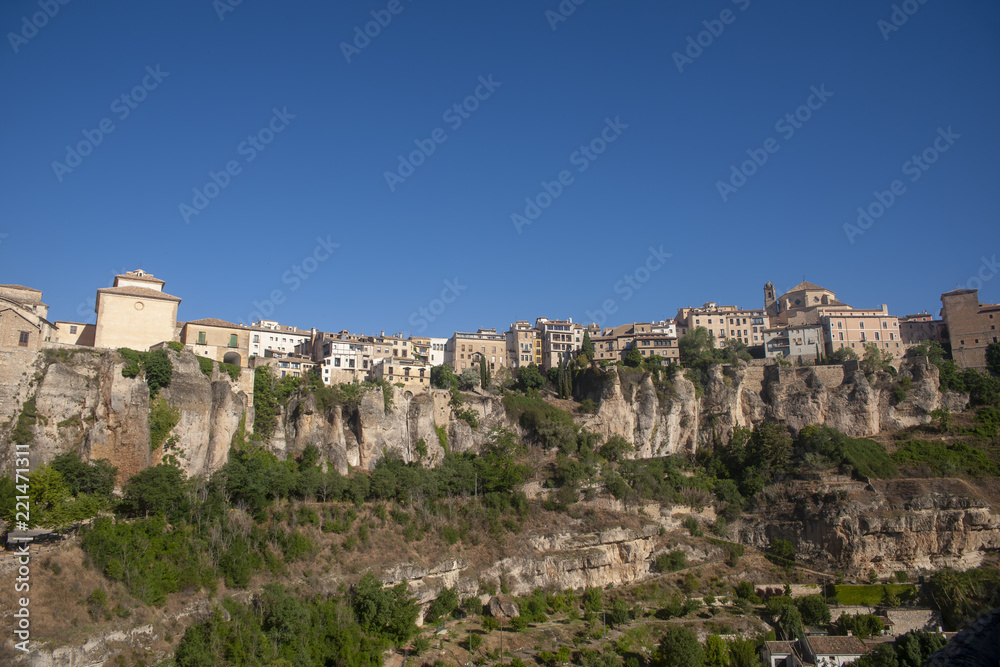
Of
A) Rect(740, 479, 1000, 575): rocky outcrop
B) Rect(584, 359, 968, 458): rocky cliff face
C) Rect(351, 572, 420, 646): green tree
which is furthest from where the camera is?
Rect(584, 359, 968, 458): rocky cliff face

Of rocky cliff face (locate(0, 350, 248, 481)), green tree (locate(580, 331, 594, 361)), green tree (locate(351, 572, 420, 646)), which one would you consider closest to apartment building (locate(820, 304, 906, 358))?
green tree (locate(580, 331, 594, 361))

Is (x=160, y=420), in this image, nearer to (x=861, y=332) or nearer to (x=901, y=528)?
(x=901, y=528)

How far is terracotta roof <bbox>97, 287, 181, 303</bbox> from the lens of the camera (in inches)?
1608

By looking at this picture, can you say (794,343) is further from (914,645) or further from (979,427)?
(914,645)

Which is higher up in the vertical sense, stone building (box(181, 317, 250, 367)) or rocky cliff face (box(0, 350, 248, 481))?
stone building (box(181, 317, 250, 367))

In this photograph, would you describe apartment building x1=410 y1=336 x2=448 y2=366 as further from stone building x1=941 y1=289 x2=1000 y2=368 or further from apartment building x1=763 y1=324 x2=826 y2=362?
stone building x1=941 y1=289 x2=1000 y2=368

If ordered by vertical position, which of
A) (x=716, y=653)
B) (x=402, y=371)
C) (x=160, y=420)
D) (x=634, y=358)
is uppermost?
(x=634, y=358)

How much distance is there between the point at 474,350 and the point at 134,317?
1352 inches

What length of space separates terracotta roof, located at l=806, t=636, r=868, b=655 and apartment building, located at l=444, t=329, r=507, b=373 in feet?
129

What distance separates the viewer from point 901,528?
4650 centimetres

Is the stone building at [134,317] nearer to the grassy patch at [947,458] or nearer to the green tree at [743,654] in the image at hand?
the green tree at [743,654]

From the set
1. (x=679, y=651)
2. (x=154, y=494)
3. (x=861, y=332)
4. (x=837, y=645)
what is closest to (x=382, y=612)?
(x=154, y=494)

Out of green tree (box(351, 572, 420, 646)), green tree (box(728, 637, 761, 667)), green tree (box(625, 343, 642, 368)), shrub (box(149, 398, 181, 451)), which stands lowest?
green tree (box(728, 637, 761, 667))

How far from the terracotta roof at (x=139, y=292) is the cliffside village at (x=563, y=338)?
0.67 ft
